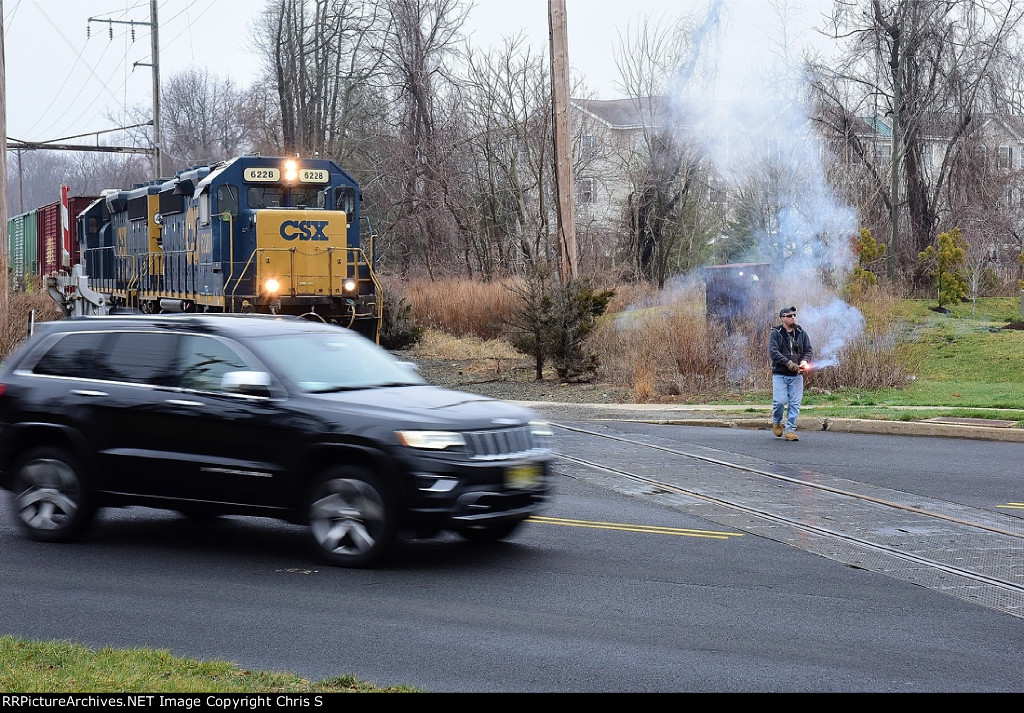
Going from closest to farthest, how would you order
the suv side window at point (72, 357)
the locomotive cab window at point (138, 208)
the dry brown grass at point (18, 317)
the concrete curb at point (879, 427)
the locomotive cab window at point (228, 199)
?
the suv side window at point (72, 357) < the concrete curb at point (879, 427) < the dry brown grass at point (18, 317) < the locomotive cab window at point (228, 199) < the locomotive cab window at point (138, 208)

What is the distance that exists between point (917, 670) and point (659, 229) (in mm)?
36047

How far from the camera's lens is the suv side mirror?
28.2 feet

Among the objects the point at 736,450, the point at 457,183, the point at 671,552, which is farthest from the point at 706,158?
the point at 671,552

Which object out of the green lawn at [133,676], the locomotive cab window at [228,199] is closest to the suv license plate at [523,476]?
the green lawn at [133,676]

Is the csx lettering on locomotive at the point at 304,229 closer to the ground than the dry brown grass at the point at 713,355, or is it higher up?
higher up

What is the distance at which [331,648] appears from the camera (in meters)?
6.38

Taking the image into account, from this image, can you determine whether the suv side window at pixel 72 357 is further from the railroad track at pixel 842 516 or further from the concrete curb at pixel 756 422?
the concrete curb at pixel 756 422

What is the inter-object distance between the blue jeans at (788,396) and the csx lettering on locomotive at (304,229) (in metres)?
11.1

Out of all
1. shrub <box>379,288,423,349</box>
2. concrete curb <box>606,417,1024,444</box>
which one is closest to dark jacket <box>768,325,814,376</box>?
concrete curb <box>606,417,1024,444</box>

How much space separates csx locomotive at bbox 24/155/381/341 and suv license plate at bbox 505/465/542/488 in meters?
15.2

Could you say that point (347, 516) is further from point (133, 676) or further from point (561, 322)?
point (561, 322)

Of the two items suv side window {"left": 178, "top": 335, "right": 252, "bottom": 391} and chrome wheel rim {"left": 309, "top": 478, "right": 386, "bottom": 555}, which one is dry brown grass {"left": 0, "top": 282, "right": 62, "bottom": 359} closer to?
suv side window {"left": 178, "top": 335, "right": 252, "bottom": 391}

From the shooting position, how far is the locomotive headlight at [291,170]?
78.6 feet

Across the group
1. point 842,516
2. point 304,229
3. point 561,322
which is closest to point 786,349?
point 842,516
